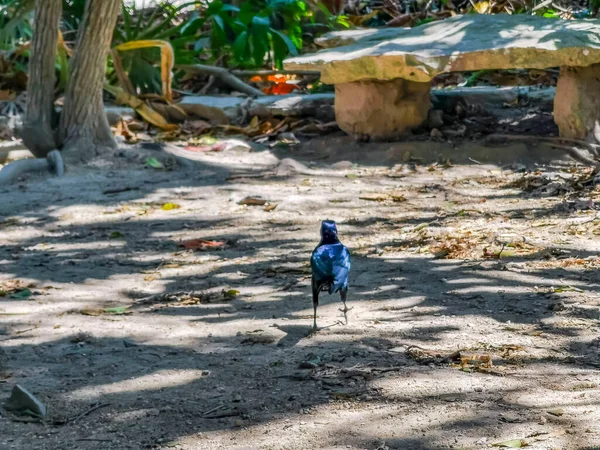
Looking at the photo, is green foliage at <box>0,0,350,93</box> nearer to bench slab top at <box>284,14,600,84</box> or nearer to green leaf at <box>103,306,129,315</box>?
bench slab top at <box>284,14,600,84</box>

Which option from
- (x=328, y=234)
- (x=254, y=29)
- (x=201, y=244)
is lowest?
(x=201, y=244)

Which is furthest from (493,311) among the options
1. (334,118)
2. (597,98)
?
(334,118)

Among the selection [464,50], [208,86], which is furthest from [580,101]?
[208,86]

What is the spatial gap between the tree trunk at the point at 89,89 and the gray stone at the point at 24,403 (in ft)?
19.4

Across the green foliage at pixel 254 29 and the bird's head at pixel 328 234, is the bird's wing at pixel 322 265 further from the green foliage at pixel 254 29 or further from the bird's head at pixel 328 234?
the green foliage at pixel 254 29

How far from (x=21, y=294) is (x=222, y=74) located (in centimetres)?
759

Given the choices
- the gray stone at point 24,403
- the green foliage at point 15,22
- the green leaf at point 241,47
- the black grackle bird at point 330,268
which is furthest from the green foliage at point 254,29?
the gray stone at point 24,403

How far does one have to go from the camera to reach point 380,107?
32.4 feet

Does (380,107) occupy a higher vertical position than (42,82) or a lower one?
lower

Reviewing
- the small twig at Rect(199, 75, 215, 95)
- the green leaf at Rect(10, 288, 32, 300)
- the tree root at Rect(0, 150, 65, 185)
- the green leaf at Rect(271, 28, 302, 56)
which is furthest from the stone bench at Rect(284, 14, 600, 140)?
the green leaf at Rect(10, 288, 32, 300)

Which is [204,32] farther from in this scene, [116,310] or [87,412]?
[87,412]

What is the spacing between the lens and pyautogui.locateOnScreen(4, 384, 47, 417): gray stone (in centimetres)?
328

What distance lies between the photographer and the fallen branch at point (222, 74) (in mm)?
12312

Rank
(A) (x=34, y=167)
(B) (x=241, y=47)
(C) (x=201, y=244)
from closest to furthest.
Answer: (C) (x=201, y=244) → (A) (x=34, y=167) → (B) (x=241, y=47)
